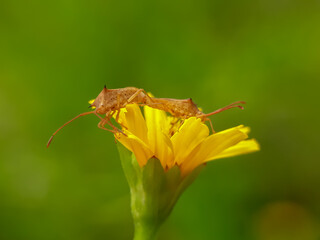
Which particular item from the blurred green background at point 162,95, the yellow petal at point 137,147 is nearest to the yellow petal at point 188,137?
the yellow petal at point 137,147

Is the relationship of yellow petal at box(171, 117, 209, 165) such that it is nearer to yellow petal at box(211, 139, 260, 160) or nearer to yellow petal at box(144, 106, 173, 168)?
yellow petal at box(144, 106, 173, 168)

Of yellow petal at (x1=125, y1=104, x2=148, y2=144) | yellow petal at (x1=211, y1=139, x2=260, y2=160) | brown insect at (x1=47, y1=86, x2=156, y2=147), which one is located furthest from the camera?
brown insect at (x1=47, y1=86, x2=156, y2=147)

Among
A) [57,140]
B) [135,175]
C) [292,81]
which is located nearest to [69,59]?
[57,140]

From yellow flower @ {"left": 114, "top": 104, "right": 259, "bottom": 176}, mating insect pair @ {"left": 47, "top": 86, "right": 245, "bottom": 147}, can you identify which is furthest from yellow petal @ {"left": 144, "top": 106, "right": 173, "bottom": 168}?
mating insect pair @ {"left": 47, "top": 86, "right": 245, "bottom": 147}

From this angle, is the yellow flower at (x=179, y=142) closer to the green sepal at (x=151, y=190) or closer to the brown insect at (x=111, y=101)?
the green sepal at (x=151, y=190)

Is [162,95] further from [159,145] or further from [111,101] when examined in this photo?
[159,145]

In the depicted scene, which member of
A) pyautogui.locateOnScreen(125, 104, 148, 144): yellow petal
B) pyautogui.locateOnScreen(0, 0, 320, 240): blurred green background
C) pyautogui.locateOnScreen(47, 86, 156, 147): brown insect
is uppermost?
pyautogui.locateOnScreen(47, 86, 156, 147): brown insect
